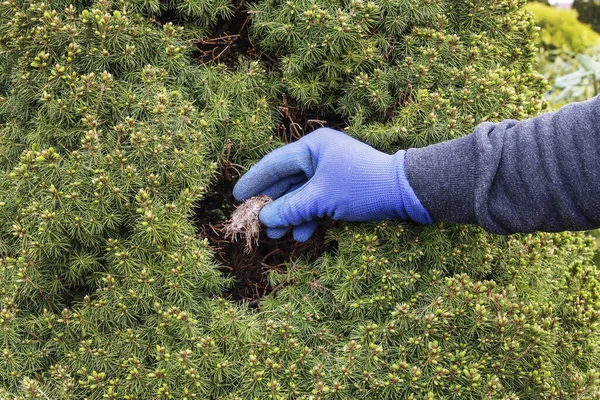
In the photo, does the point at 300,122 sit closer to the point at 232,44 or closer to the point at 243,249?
the point at 232,44

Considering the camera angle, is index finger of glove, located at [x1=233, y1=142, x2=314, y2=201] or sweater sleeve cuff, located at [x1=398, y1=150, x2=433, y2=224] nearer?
sweater sleeve cuff, located at [x1=398, y1=150, x2=433, y2=224]

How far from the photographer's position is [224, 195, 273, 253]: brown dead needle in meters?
1.95

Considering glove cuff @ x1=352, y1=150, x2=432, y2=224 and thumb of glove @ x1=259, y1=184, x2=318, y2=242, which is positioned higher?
glove cuff @ x1=352, y1=150, x2=432, y2=224

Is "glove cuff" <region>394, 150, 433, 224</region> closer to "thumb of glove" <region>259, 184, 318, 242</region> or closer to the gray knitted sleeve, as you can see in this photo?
the gray knitted sleeve

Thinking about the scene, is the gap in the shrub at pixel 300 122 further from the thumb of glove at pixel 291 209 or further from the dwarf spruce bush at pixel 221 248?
the thumb of glove at pixel 291 209

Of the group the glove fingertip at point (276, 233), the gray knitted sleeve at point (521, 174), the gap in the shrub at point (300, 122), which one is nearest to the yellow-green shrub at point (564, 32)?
the gap in the shrub at point (300, 122)

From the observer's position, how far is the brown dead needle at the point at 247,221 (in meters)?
1.95

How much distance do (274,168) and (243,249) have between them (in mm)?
358

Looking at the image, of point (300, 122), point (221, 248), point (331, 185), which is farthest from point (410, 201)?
point (221, 248)

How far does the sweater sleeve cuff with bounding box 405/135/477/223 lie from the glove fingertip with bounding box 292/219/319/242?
410 mm

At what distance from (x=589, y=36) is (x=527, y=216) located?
190 inches

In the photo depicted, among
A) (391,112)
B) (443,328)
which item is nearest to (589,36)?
(391,112)

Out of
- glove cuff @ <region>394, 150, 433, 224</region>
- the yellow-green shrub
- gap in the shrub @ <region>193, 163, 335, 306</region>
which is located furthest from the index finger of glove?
the yellow-green shrub

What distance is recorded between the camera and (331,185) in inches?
74.8
